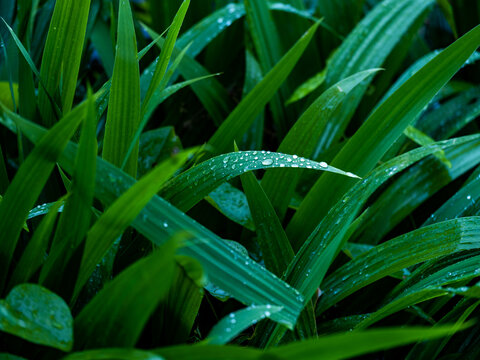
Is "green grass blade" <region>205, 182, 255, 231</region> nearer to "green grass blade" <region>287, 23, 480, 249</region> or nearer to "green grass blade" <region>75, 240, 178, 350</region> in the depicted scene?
"green grass blade" <region>287, 23, 480, 249</region>

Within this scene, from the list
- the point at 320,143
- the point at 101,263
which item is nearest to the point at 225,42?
the point at 320,143

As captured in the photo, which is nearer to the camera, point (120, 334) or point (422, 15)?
point (120, 334)

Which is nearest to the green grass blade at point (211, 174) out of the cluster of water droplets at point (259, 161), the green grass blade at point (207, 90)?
the cluster of water droplets at point (259, 161)

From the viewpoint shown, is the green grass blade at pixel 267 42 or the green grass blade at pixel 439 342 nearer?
the green grass blade at pixel 439 342

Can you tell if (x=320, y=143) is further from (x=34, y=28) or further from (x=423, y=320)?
(x=34, y=28)

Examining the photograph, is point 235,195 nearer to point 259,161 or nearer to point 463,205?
point 259,161

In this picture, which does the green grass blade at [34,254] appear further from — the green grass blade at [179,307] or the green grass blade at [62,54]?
the green grass blade at [62,54]

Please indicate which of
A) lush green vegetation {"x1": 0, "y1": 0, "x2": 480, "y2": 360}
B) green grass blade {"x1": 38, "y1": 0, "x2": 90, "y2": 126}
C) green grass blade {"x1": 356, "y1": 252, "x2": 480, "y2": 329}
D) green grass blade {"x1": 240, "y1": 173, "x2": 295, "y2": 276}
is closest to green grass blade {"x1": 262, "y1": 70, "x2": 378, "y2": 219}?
lush green vegetation {"x1": 0, "y1": 0, "x2": 480, "y2": 360}
